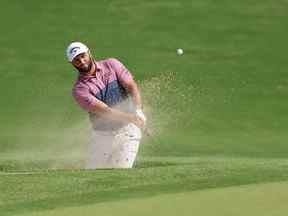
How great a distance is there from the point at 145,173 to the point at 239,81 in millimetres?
8935

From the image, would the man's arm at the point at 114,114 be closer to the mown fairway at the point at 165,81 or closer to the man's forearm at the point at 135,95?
the man's forearm at the point at 135,95

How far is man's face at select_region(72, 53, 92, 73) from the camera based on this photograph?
784cm

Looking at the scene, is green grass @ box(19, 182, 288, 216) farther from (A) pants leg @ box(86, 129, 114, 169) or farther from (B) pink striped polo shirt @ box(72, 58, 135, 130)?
(A) pants leg @ box(86, 129, 114, 169)

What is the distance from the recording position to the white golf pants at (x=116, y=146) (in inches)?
322

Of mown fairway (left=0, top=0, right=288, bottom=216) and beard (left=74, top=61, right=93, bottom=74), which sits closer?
beard (left=74, top=61, right=93, bottom=74)

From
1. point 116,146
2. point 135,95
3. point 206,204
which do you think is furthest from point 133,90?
point 206,204

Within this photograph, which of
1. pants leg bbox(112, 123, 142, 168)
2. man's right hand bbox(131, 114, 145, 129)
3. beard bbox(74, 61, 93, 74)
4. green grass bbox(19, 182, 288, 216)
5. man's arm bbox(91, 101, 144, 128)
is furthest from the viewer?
pants leg bbox(112, 123, 142, 168)


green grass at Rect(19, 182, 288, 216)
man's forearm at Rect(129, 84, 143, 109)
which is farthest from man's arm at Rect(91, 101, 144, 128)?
green grass at Rect(19, 182, 288, 216)

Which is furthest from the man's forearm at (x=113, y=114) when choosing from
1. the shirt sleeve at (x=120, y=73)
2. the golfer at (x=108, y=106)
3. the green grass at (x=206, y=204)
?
the green grass at (x=206, y=204)

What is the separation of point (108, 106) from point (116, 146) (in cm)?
46

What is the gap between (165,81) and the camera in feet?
51.1

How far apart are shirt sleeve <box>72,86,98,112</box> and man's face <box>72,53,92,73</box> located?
162mm

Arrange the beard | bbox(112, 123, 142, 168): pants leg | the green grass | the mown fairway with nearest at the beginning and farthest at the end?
the green grass, the beard, bbox(112, 123, 142, 168): pants leg, the mown fairway

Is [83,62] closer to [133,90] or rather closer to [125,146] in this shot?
[133,90]
